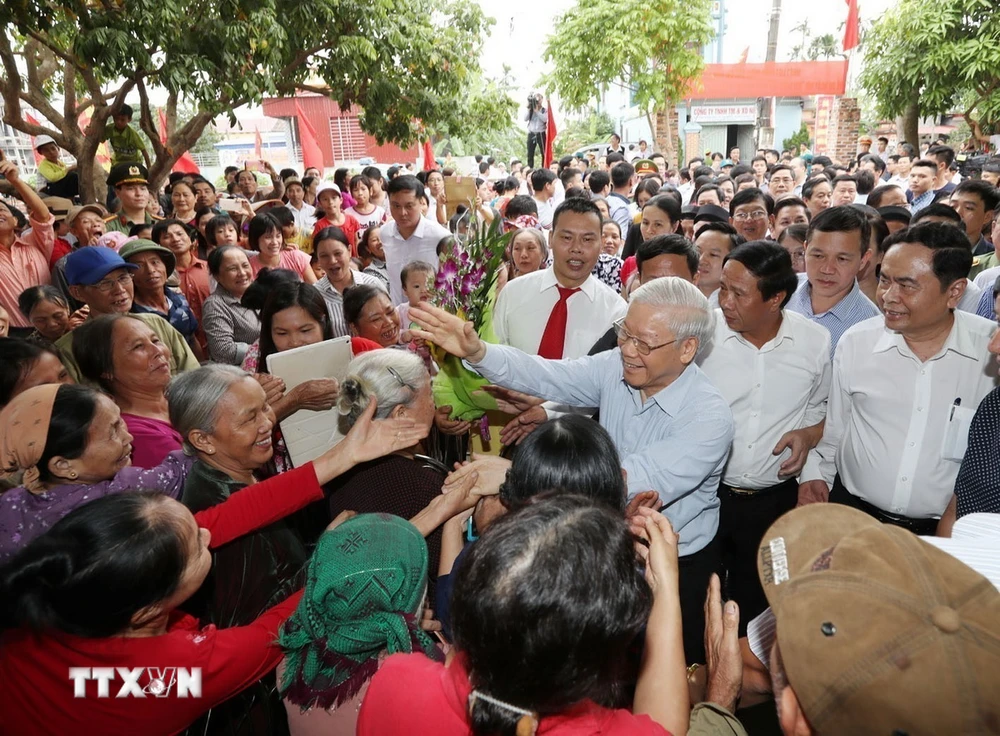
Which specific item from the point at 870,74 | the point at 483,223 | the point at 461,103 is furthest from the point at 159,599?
the point at 870,74

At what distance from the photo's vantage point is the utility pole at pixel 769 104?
25638 millimetres

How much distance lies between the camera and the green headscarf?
1401 millimetres

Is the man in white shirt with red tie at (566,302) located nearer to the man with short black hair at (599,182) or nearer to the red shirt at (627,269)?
the red shirt at (627,269)

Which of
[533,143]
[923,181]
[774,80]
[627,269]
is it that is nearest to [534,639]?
[627,269]

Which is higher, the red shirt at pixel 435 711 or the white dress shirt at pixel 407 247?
the white dress shirt at pixel 407 247

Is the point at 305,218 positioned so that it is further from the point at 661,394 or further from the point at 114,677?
the point at 114,677

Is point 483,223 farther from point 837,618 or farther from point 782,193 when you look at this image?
point 782,193

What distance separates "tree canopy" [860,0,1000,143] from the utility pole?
35.9 feet

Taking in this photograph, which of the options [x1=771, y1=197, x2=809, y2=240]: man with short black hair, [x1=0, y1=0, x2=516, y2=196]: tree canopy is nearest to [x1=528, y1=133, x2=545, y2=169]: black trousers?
[x1=0, y1=0, x2=516, y2=196]: tree canopy

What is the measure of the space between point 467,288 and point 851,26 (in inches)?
862

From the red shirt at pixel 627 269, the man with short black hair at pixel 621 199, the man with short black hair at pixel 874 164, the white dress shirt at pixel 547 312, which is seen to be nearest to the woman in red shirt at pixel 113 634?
the white dress shirt at pixel 547 312

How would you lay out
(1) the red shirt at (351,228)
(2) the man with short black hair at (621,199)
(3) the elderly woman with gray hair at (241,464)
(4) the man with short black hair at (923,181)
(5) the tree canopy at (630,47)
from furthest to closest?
(5) the tree canopy at (630,47) → (2) the man with short black hair at (621,199) → (1) the red shirt at (351,228) → (4) the man with short black hair at (923,181) → (3) the elderly woman with gray hair at (241,464)

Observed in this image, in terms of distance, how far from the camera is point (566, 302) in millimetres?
3541

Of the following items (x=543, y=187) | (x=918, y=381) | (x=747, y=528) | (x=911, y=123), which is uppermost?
(x=911, y=123)
